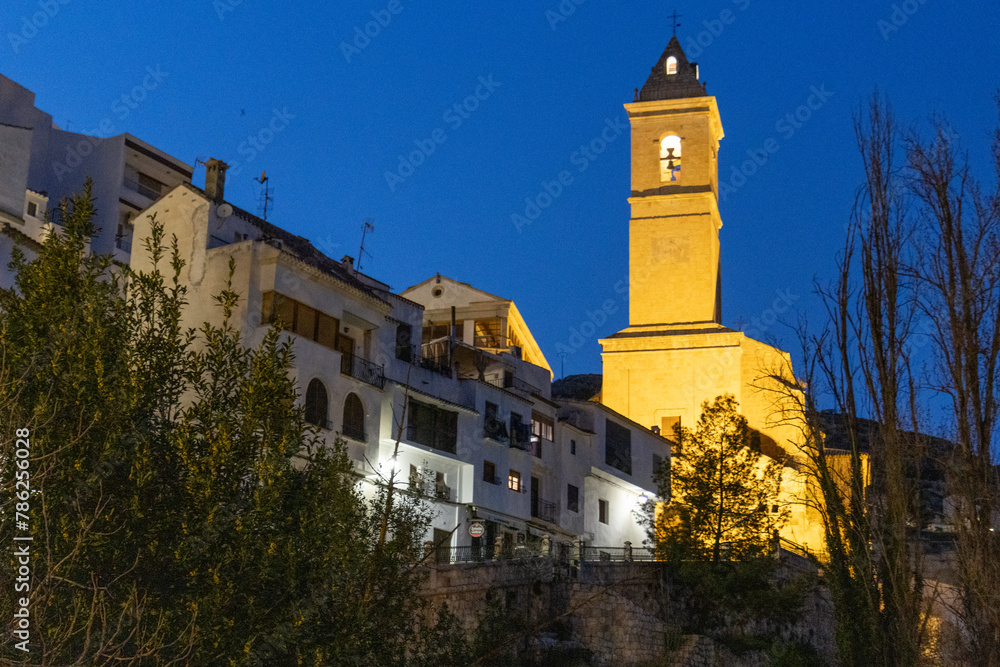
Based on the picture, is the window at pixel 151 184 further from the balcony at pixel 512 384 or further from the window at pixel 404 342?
the window at pixel 404 342

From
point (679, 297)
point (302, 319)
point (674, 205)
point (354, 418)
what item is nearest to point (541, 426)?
point (354, 418)

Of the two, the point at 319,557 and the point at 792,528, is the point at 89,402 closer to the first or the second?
the point at 319,557

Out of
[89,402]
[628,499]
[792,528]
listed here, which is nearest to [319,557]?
[89,402]

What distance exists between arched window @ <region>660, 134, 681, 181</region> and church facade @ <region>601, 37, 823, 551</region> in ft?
0.16

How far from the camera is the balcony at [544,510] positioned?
4262 centimetres

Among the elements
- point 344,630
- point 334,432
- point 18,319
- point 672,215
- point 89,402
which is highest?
point 672,215

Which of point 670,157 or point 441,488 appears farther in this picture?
point 670,157

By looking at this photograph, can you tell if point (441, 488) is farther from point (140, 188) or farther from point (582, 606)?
point (140, 188)

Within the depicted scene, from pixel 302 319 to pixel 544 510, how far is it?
526 inches

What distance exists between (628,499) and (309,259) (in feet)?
60.8

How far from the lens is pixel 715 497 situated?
3778cm

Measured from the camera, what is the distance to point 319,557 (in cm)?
1398

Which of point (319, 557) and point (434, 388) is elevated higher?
point (434, 388)

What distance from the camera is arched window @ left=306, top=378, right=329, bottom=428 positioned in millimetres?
32906
